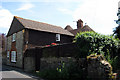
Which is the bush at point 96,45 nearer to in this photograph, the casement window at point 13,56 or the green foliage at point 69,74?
the green foliage at point 69,74

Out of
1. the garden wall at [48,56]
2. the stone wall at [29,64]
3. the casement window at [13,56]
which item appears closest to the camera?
the garden wall at [48,56]

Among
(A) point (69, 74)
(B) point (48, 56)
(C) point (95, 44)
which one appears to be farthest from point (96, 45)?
(B) point (48, 56)

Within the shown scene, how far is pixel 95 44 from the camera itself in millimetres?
8359

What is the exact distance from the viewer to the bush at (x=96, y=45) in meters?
8.13

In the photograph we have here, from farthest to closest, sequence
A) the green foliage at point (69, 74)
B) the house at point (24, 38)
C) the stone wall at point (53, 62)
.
A: the house at point (24, 38), the stone wall at point (53, 62), the green foliage at point (69, 74)

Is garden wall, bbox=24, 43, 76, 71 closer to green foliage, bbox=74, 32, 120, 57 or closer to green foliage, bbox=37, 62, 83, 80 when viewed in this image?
green foliage, bbox=74, 32, 120, 57

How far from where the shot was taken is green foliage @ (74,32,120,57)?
8133 millimetres

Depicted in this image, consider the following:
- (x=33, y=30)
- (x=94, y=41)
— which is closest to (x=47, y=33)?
(x=33, y=30)

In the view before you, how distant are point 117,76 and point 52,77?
4581mm

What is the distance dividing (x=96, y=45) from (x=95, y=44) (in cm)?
11

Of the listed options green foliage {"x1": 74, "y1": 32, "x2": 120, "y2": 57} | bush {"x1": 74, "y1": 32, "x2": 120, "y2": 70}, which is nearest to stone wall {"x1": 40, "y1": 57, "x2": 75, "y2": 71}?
bush {"x1": 74, "y1": 32, "x2": 120, "y2": 70}

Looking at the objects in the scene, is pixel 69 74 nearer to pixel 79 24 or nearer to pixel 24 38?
pixel 24 38

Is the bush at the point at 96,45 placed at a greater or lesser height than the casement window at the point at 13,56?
greater

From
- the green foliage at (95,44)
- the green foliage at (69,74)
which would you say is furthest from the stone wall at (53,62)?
the green foliage at (95,44)
